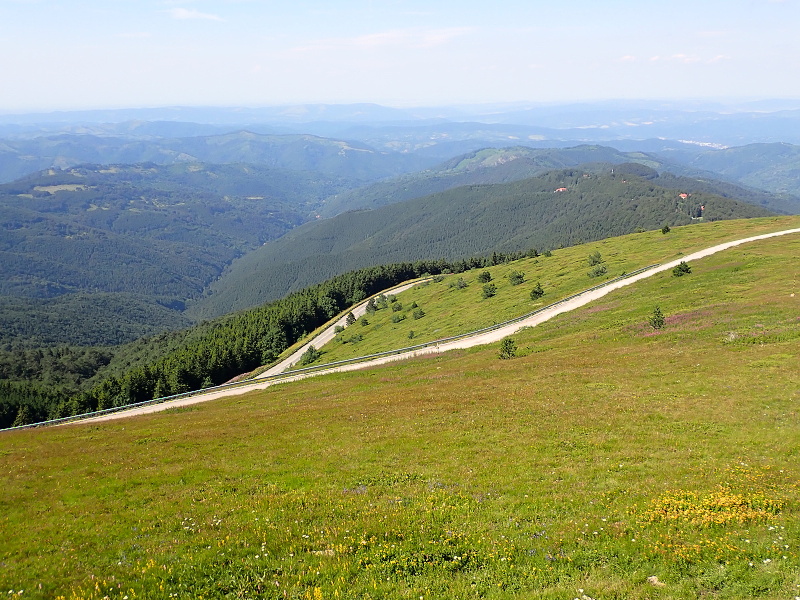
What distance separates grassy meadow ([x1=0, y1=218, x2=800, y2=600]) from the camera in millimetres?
12078

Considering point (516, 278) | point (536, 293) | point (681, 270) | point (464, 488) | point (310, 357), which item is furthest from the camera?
point (516, 278)

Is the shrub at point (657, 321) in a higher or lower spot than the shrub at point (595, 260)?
lower

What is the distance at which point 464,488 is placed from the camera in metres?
18.2

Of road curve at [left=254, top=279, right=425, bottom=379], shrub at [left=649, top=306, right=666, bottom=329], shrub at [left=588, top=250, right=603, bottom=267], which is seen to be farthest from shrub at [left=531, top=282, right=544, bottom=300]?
road curve at [left=254, top=279, right=425, bottom=379]

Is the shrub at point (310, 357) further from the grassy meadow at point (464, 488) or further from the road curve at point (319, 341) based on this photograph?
the grassy meadow at point (464, 488)

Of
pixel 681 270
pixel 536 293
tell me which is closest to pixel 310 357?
pixel 536 293

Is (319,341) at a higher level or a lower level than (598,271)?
lower

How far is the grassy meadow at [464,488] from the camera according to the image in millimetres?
12078

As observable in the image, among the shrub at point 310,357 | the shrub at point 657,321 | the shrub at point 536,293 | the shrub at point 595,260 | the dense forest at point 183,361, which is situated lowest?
the dense forest at point 183,361

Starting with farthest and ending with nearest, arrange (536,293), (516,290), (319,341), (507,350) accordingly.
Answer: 1. (319,341)
2. (516,290)
3. (536,293)
4. (507,350)

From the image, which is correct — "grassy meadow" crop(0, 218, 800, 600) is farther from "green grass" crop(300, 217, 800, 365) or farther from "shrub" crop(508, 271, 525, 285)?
"shrub" crop(508, 271, 525, 285)

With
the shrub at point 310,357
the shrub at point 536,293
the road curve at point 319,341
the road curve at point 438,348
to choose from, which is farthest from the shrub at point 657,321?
the shrub at point 310,357

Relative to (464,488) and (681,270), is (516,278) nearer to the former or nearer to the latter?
(681,270)

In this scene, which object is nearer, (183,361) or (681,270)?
(681,270)
